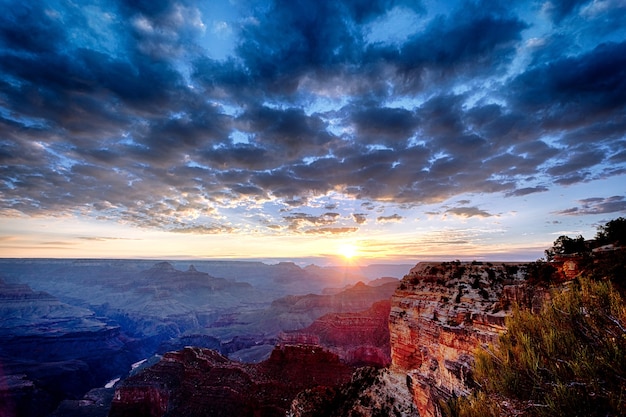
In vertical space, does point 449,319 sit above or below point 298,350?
above

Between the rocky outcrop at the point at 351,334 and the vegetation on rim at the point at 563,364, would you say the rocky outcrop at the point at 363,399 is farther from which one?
the rocky outcrop at the point at 351,334

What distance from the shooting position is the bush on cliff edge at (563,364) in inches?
167

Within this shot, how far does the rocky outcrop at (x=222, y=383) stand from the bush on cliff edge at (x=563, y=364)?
2709 centimetres

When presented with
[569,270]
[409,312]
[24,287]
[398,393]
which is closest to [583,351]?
[398,393]

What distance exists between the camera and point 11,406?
4022 cm

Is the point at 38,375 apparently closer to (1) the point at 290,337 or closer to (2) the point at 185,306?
(1) the point at 290,337

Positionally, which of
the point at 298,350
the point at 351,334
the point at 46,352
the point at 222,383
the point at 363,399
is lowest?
the point at 46,352

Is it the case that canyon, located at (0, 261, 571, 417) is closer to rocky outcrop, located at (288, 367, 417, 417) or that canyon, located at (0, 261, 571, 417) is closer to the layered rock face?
rocky outcrop, located at (288, 367, 417, 417)

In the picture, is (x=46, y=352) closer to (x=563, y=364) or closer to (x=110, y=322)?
(x=110, y=322)

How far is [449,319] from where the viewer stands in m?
16.2

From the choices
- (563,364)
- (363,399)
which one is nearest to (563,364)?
(563,364)

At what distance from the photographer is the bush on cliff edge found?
4233mm

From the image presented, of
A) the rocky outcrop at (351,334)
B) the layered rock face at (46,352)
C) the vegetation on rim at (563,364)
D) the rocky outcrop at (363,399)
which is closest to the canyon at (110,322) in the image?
the layered rock face at (46,352)

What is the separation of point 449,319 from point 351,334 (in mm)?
48503
